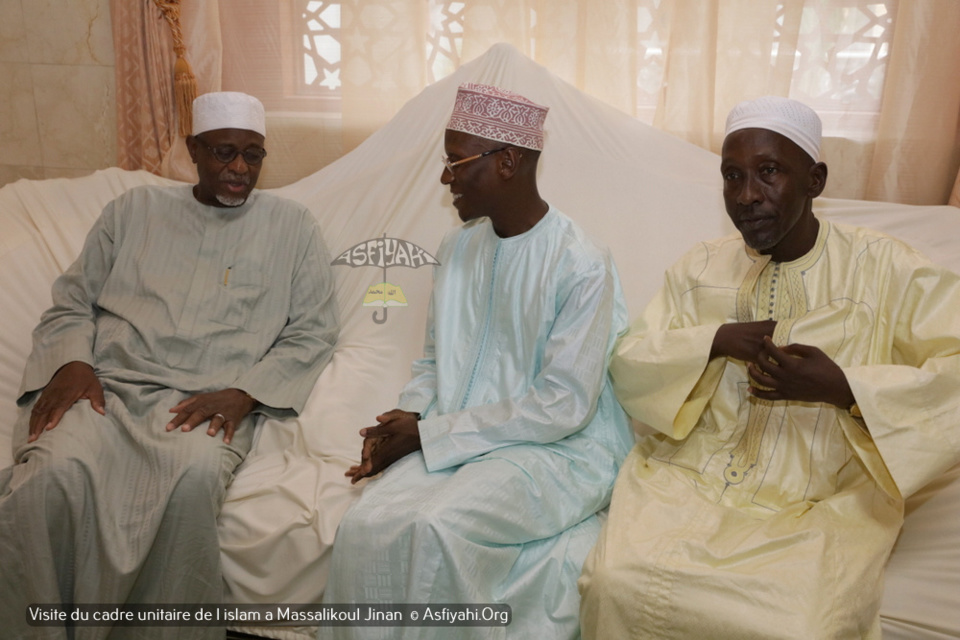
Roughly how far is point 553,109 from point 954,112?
5.77ft

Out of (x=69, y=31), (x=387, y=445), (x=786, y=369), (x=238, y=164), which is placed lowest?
(x=387, y=445)

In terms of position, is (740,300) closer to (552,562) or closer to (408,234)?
(552,562)

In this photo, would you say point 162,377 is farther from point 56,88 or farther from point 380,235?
point 56,88

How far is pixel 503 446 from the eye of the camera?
7.07 feet

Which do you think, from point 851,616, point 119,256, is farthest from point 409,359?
point 851,616

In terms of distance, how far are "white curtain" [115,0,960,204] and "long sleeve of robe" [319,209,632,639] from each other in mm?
1566

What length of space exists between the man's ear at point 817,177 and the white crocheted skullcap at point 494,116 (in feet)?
2.56

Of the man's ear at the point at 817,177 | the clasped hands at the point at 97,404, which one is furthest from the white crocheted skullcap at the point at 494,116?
the clasped hands at the point at 97,404

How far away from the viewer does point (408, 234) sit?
125 inches

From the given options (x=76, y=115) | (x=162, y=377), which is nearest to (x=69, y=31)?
(x=76, y=115)

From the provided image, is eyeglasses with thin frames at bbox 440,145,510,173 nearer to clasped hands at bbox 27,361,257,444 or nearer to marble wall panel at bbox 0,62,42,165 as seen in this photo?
clasped hands at bbox 27,361,257,444

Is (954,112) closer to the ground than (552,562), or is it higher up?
higher up

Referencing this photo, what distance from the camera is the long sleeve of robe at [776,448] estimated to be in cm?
171

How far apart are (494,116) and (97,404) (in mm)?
1490
